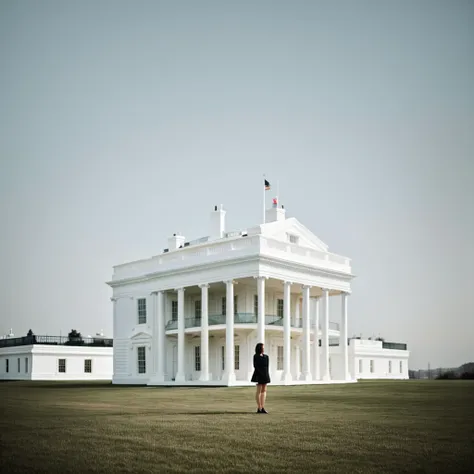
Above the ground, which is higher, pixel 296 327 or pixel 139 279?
pixel 139 279

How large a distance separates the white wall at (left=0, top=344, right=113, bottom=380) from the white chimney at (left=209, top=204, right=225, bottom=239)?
2598 centimetres

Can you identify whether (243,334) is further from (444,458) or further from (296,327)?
(444,458)

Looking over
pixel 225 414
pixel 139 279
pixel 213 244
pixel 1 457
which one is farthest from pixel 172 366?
pixel 1 457

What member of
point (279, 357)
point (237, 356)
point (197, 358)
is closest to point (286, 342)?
point (237, 356)

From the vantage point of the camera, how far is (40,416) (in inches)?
681

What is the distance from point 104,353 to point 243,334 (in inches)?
1154

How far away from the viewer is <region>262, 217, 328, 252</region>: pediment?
45.4 m

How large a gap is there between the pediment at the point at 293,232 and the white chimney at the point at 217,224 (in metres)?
6.12

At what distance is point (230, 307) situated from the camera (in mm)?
42250

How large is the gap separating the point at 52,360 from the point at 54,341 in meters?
5.06

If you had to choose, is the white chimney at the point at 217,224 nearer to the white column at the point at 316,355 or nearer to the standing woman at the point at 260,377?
the white column at the point at 316,355

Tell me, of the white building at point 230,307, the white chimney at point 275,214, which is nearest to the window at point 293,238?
the white building at point 230,307

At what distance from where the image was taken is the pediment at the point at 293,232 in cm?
4544

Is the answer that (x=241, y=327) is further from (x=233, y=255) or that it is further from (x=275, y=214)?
(x=275, y=214)
